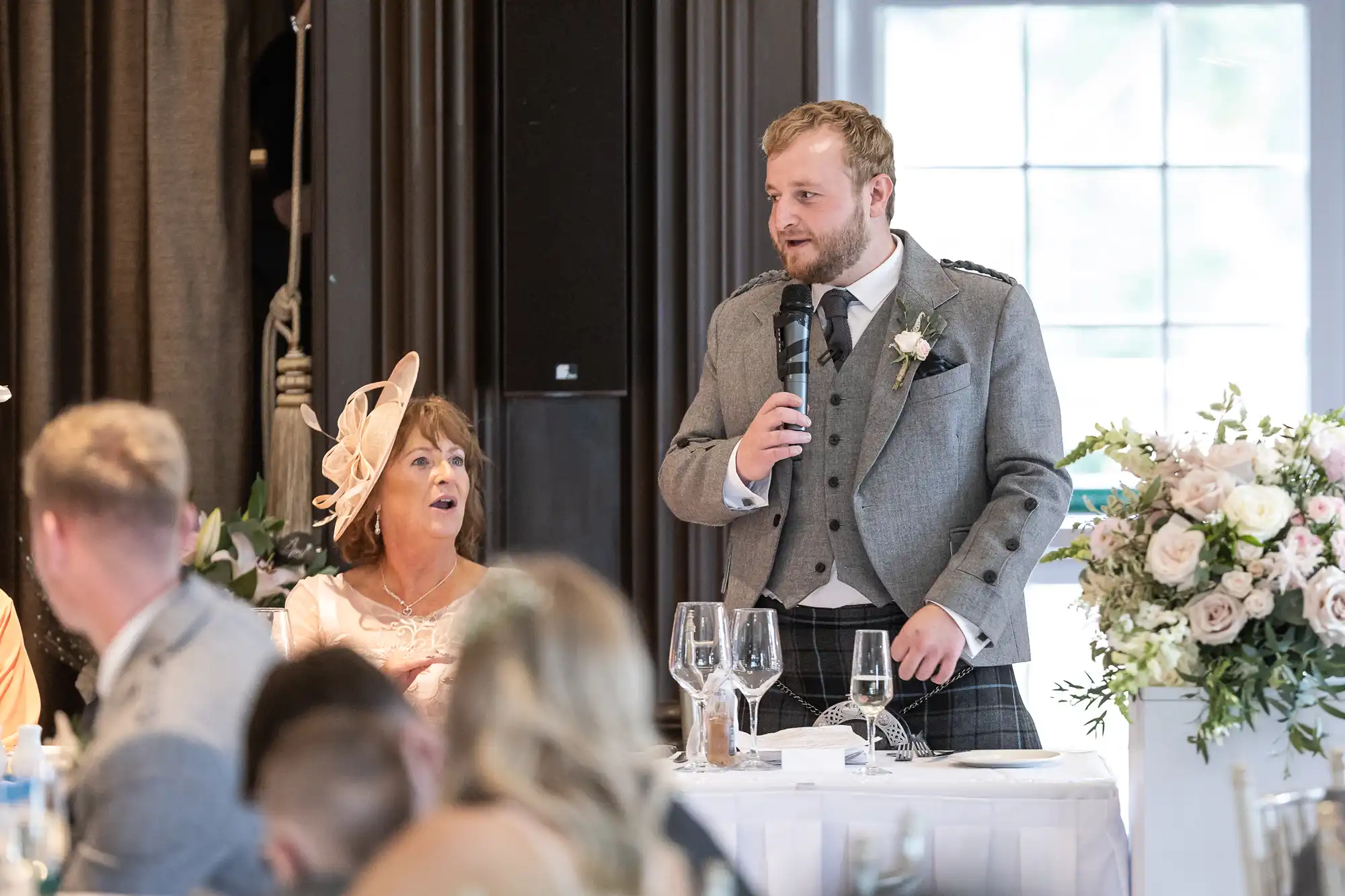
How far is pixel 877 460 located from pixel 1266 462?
0.69 m

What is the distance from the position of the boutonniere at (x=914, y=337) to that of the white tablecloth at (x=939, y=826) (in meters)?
0.79

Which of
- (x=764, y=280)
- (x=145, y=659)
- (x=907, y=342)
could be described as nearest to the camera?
(x=145, y=659)

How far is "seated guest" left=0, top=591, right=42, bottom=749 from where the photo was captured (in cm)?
269

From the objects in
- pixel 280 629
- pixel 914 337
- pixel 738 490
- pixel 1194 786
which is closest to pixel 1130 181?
pixel 914 337

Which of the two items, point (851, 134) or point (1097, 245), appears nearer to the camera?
point (851, 134)

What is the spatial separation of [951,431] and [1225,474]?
1.91 feet

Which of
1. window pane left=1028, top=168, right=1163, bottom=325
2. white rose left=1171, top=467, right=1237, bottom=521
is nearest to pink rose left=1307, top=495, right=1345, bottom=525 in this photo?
white rose left=1171, top=467, right=1237, bottom=521

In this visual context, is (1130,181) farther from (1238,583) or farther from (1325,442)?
(1238,583)

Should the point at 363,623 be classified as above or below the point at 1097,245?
below

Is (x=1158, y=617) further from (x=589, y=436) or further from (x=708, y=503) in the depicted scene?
(x=589, y=436)

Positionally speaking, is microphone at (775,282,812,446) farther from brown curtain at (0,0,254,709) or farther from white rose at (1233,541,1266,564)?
brown curtain at (0,0,254,709)

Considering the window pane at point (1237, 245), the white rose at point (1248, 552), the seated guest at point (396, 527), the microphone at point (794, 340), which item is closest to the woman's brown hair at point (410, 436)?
the seated guest at point (396, 527)

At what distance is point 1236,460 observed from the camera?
222 cm

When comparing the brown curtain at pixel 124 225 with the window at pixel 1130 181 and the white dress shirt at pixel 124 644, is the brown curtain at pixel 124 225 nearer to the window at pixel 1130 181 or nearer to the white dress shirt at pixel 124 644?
the window at pixel 1130 181
